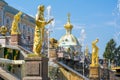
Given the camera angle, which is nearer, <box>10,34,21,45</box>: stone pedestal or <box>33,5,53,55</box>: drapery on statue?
<box>33,5,53,55</box>: drapery on statue

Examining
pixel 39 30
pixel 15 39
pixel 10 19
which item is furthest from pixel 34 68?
pixel 10 19

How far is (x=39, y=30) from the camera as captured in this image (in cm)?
1770

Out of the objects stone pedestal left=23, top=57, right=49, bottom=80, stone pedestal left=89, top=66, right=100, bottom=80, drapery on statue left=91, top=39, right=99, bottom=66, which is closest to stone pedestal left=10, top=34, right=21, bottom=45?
stone pedestal left=89, top=66, right=100, bottom=80

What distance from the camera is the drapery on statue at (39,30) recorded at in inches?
684

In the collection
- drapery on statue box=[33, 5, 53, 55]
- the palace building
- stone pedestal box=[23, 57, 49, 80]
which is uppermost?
the palace building

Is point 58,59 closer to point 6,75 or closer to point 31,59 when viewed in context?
point 6,75

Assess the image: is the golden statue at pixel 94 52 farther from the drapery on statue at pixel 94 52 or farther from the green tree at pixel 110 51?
the green tree at pixel 110 51

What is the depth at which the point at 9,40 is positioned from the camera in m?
30.3

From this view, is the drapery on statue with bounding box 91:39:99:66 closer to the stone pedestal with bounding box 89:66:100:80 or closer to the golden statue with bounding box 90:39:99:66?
the golden statue with bounding box 90:39:99:66

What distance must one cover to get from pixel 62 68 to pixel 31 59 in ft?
50.1

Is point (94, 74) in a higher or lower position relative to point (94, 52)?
lower

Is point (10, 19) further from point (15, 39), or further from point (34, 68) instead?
point (34, 68)

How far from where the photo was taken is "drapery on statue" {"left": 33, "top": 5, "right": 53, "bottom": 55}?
17.4 m

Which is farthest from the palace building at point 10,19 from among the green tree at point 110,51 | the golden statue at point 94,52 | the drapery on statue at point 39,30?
the drapery on statue at point 39,30
